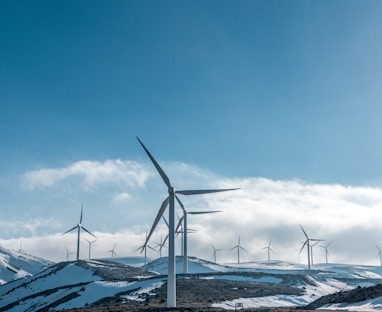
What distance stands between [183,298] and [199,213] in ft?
111

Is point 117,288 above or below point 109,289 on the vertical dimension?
above

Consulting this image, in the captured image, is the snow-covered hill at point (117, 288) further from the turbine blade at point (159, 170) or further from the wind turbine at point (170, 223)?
the turbine blade at point (159, 170)

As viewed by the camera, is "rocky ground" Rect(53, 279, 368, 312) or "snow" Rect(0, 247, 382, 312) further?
"snow" Rect(0, 247, 382, 312)

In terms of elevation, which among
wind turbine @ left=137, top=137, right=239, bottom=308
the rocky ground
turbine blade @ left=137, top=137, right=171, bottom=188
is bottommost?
the rocky ground

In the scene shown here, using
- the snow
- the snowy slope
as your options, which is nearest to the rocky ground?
the snow

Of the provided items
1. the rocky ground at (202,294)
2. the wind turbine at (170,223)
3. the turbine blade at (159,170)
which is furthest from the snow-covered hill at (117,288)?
the turbine blade at (159,170)

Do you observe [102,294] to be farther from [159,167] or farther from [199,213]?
[159,167]

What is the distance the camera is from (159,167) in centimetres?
6256

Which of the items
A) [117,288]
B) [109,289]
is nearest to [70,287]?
[109,289]

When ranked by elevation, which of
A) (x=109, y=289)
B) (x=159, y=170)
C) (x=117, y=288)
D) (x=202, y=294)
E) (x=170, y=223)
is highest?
(x=159, y=170)

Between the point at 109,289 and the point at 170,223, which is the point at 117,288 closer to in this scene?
the point at 109,289

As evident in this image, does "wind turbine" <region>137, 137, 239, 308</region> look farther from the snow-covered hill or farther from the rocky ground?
the snow-covered hill

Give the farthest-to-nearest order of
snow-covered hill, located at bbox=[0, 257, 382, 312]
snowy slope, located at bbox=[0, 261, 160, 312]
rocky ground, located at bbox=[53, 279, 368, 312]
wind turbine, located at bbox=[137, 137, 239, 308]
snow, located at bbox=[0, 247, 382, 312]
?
snowy slope, located at bbox=[0, 261, 160, 312], snow-covered hill, located at bbox=[0, 257, 382, 312], snow, located at bbox=[0, 247, 382, 312], rocky ground, located at bbox=[53, 279, 368, 312], wind turbine, located at bbox=[137, 137, 239, 308]

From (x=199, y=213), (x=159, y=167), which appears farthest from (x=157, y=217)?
(x=199, y=213)
